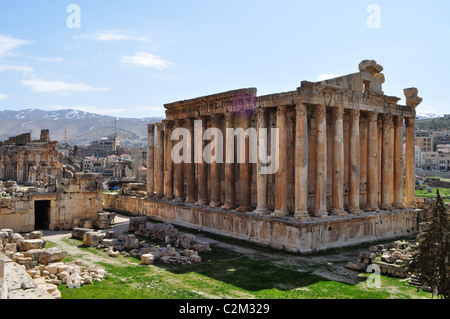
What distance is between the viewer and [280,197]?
2053 cm

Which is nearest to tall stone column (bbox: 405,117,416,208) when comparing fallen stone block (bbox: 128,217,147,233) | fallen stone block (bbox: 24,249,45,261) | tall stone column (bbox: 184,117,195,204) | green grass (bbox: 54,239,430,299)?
green grass (bbox: 54,239,430,299)

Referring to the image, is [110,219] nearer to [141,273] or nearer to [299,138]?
[141,273]

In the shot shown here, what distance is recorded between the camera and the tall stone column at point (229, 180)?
2433cm

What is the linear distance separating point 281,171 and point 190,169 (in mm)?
9231

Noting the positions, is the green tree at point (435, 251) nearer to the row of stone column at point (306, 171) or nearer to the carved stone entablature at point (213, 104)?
the row of stone column at point (306, 171)

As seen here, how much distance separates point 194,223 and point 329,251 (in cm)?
977

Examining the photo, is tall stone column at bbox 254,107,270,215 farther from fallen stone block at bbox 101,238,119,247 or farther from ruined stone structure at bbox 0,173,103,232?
ruined stone structure at bbox 0,173,103,232

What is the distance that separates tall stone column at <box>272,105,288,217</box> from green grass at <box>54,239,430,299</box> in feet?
12.8

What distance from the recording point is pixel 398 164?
84.7ft

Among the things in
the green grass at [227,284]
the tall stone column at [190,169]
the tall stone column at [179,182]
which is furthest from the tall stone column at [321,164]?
the tall stone column at [179,182]

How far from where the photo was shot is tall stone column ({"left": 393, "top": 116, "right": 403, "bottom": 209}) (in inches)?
1003

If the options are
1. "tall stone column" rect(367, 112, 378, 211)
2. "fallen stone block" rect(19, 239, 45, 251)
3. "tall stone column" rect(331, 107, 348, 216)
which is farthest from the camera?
"tall stone column" rect(367, 112, 378, 211)

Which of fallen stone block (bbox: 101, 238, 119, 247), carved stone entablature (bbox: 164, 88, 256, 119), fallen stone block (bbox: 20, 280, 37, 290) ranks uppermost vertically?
carved stone entablature (bbox: 164, 88, 256, 119)

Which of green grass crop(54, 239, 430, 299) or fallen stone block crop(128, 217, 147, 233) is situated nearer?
green grass crop(54, 239, 430, 299)
